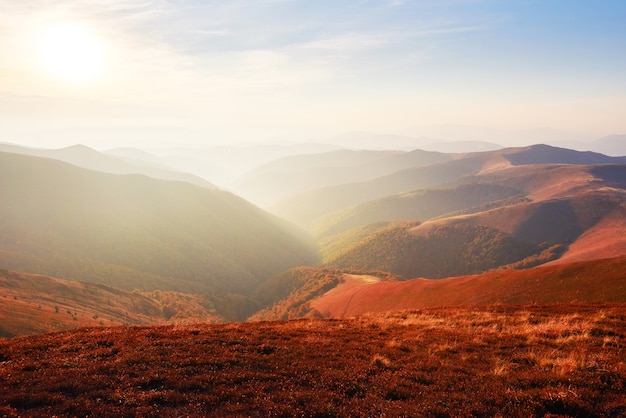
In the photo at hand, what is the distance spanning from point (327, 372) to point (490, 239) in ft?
505

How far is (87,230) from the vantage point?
114625 millimetres

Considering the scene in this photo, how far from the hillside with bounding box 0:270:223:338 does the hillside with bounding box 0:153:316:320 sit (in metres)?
21.4

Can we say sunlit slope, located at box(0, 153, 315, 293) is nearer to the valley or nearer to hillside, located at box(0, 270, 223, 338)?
the valley

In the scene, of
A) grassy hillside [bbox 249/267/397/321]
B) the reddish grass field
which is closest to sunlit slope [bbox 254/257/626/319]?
grassy hillside [bbox 249/267/397/321]

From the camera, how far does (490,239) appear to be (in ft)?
472

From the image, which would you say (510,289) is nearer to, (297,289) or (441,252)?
(297,289)

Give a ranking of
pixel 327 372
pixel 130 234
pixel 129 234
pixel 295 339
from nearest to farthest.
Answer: pixel 327 372
pixel 295 339
pixel 129 234
pixel 130 234

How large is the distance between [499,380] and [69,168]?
19115cm

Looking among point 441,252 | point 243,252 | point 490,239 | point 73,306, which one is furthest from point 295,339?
point 490,239

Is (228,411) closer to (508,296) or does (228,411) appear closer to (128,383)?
(128,383)

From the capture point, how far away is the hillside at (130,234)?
9550 cm

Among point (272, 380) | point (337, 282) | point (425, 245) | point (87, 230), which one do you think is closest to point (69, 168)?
point (87, 230)

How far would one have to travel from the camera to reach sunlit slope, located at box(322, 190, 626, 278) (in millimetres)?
132125

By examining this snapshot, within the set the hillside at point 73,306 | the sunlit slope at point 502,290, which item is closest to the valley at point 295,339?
the sunlit slope at point 502,290
